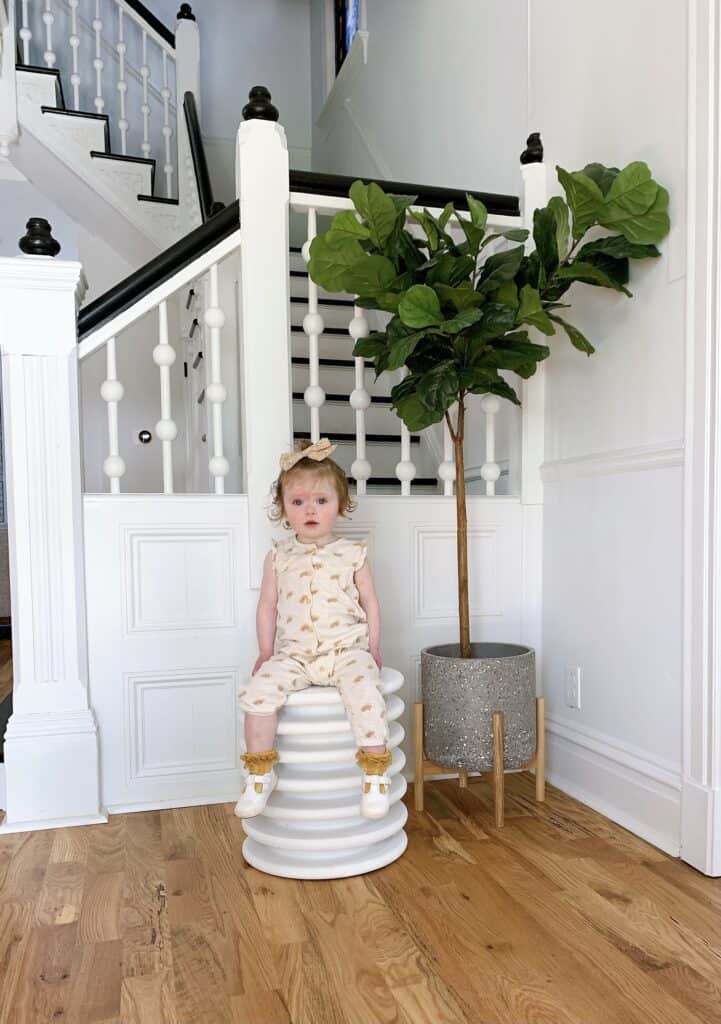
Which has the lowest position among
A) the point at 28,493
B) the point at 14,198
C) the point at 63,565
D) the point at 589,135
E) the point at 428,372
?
the point at 63,565

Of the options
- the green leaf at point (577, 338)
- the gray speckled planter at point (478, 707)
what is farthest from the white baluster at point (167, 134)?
the gray speckled planter at point (478, 707)

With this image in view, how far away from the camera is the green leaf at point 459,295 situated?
1899 mm

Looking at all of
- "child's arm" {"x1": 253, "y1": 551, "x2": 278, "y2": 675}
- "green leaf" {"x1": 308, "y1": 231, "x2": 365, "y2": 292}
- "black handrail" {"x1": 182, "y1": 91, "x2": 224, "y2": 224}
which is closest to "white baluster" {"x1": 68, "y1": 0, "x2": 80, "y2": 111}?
"black handrail" {"x1": 182, "y1": 91, "x2": 224, "y2": 224}

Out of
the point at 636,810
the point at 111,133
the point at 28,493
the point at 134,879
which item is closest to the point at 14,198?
the point at 111,133

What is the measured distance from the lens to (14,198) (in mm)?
5387

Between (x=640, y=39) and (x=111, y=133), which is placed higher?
(x=111, y=133)

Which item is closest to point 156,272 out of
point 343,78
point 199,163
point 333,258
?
point 333,258

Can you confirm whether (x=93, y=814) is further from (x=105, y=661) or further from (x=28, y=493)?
(x=28, y=493)

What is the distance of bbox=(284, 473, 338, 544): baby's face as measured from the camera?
1940mm

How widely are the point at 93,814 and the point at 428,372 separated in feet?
4.73

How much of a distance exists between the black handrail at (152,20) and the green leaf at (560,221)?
13.6 ft

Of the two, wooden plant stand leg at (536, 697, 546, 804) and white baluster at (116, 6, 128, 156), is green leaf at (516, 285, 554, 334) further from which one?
white baluster at (116, 6, 128, 156)

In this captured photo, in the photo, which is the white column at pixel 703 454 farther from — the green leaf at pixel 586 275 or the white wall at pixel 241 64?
the white wall at pixel 241 64

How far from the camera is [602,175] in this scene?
193cm
